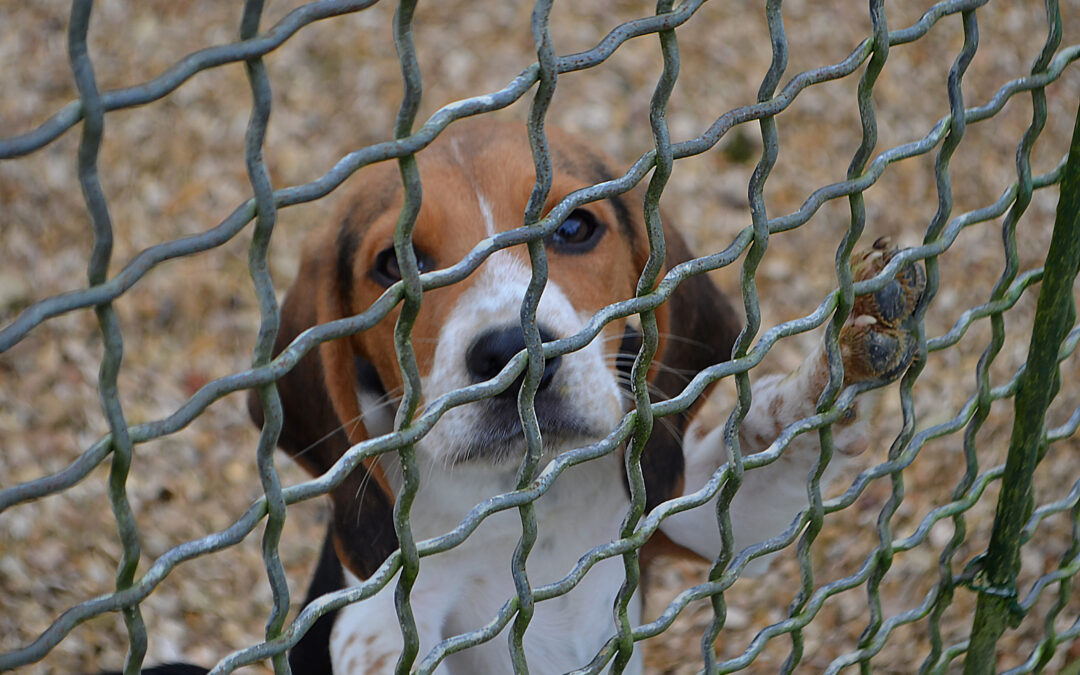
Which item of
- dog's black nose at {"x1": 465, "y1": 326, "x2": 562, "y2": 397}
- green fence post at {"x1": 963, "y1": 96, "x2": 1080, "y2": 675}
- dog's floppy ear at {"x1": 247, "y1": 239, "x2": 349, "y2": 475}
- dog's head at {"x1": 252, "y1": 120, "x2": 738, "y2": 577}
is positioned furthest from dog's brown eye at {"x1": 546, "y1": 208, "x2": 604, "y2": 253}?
green fence post at {"x1": 963, "y1": 96, "x2": 1080, "y2": 675}

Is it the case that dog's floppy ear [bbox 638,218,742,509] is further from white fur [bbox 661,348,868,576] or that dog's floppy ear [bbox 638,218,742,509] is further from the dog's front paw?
the dog's front paw

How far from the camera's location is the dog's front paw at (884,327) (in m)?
1.72

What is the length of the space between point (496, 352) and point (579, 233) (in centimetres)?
62

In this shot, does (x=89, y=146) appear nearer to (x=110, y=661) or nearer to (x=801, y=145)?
(x=110, y=661)

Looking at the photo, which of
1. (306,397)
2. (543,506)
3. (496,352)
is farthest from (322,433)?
(496,352)

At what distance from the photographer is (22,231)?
4.73 metres

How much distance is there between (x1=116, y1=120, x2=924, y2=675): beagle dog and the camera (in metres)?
2.06

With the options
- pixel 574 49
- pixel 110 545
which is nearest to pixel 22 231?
pixel 110 545

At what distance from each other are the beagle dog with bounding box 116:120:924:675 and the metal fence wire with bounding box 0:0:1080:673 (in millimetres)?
345

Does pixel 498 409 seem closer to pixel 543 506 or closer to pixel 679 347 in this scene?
pixel 543 506

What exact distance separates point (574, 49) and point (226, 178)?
1.95 m

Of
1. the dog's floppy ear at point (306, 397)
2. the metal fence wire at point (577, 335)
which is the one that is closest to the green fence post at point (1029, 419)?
the metal fence wire at point (577, 335)

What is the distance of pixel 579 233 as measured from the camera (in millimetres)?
2432

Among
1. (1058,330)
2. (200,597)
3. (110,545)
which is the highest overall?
(110,545)
